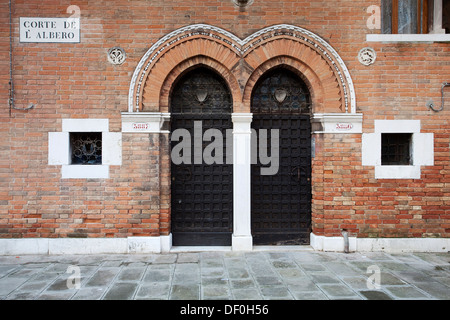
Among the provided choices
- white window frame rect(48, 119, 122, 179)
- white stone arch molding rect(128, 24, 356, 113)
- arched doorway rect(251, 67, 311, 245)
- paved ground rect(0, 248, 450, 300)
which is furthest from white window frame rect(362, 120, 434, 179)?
white window frame rect(48, 119, 122, 179)

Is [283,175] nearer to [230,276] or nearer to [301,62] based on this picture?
[301,62]

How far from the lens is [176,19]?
593 cm

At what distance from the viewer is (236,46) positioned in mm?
5969

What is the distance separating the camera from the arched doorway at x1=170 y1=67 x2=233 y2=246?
623cm

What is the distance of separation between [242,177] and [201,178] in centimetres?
78

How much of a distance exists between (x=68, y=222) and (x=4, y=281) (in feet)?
4.56

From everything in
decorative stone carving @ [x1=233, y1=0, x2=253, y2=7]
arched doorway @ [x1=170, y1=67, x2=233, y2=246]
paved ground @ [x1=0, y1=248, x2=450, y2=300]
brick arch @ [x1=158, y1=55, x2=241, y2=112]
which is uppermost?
decorative stone carving @ [x1=233, y1=0, x2=253, y2=7]

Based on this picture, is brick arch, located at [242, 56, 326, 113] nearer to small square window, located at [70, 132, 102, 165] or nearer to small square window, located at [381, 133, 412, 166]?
small square window, located at [381, 133, 412, 166]

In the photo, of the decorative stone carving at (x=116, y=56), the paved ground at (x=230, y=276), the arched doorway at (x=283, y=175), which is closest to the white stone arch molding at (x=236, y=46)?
the decorative stone carving at (x=116, y=56)

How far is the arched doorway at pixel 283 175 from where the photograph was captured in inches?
248

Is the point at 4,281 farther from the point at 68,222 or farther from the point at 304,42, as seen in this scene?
the point at 304,42

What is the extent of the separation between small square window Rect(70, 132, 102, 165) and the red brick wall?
35 cm

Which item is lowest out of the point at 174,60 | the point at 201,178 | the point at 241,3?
the point at 201,178

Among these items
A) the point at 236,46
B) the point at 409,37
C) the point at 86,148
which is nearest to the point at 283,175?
the point at 236,46
